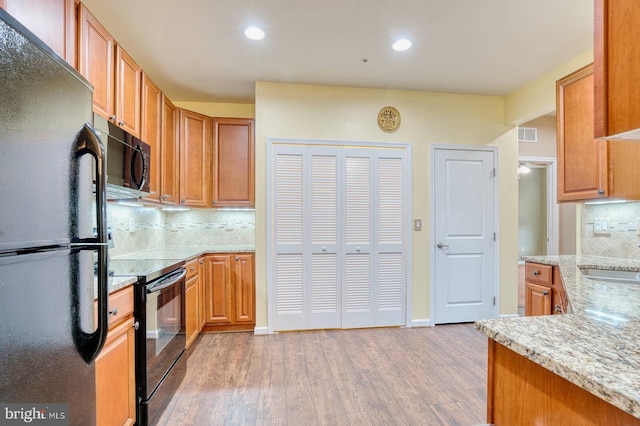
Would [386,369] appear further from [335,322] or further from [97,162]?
[97,162]

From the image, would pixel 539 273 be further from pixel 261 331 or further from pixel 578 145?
pixel 261 331

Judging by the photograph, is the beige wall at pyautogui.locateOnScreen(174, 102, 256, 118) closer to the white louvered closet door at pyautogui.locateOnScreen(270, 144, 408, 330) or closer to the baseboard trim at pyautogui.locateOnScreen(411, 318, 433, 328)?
the white louvered closet door at pyautogui.locateOnScreen(270, 144, 408, 330)

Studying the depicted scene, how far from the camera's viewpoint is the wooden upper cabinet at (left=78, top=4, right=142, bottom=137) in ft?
5.52

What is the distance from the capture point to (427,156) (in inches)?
135

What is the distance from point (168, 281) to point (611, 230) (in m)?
3.50

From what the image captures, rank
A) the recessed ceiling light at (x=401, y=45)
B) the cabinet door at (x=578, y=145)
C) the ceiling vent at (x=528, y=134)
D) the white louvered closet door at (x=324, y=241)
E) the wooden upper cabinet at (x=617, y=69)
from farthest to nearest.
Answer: the ceiling vent at (x=528, y=134), the white louvered closet door at (x=324, y=241), the recessed ceiling light at (x=401, y=45), the cabinet door at (x=578, y=145), the wooden upper cabinet at (x=617, y=69)

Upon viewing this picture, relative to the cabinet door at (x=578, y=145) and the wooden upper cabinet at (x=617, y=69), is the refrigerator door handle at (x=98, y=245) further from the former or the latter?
the cabinet door at (x=578, y=145)

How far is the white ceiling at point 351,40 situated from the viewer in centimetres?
208

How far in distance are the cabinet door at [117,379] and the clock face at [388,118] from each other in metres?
2.90

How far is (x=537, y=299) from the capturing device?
2.47 metres

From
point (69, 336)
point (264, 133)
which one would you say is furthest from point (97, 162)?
point (264, 133)

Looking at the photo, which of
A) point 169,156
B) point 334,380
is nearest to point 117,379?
point 334,380

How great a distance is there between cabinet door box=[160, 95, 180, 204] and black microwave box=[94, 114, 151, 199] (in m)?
0.60

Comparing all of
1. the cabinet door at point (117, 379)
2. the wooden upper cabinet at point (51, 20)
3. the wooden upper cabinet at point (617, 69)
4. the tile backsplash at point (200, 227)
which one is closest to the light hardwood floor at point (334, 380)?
the cabinet door at point (117, 379)
